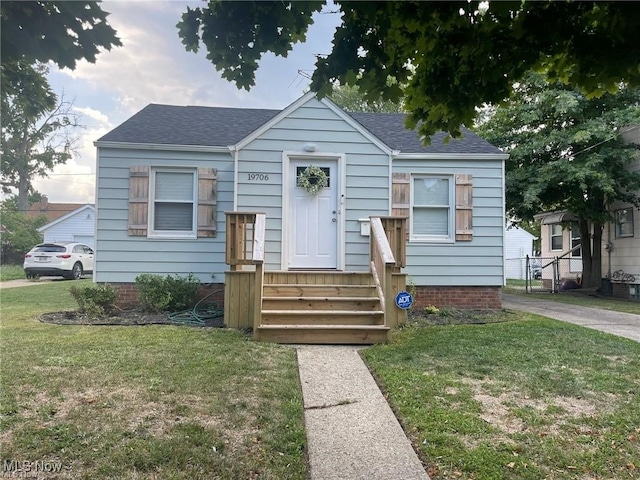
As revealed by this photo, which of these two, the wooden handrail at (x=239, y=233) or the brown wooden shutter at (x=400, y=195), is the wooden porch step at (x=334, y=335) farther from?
the brown wooden shutter at (x=400, y=195)

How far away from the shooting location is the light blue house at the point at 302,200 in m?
7.20

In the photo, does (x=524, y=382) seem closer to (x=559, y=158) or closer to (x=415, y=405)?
(x=415, y=405)

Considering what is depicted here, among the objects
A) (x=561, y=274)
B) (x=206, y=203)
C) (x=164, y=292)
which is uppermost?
(x=206, y=203)

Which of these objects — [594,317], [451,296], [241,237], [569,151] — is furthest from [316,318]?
[569,151]

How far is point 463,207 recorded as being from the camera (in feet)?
25.4

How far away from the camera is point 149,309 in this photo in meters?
→ 6.89

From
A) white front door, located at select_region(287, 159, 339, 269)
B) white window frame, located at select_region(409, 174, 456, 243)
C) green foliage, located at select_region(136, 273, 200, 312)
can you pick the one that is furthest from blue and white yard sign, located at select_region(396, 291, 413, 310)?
green foliage, located at select_region(136, 273, 200, 312)

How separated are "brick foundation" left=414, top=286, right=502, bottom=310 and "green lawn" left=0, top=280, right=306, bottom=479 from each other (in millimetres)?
3707

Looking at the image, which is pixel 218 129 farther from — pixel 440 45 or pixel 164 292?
pixel 440 45

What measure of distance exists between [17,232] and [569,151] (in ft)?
81.3

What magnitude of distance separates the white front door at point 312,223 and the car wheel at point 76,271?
11756 mm

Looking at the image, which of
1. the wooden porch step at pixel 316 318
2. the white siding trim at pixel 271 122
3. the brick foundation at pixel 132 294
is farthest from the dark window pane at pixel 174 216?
the wooden porch step at pixel 316 318

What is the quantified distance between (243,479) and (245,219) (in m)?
4.46

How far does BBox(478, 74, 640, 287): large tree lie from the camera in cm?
1089
